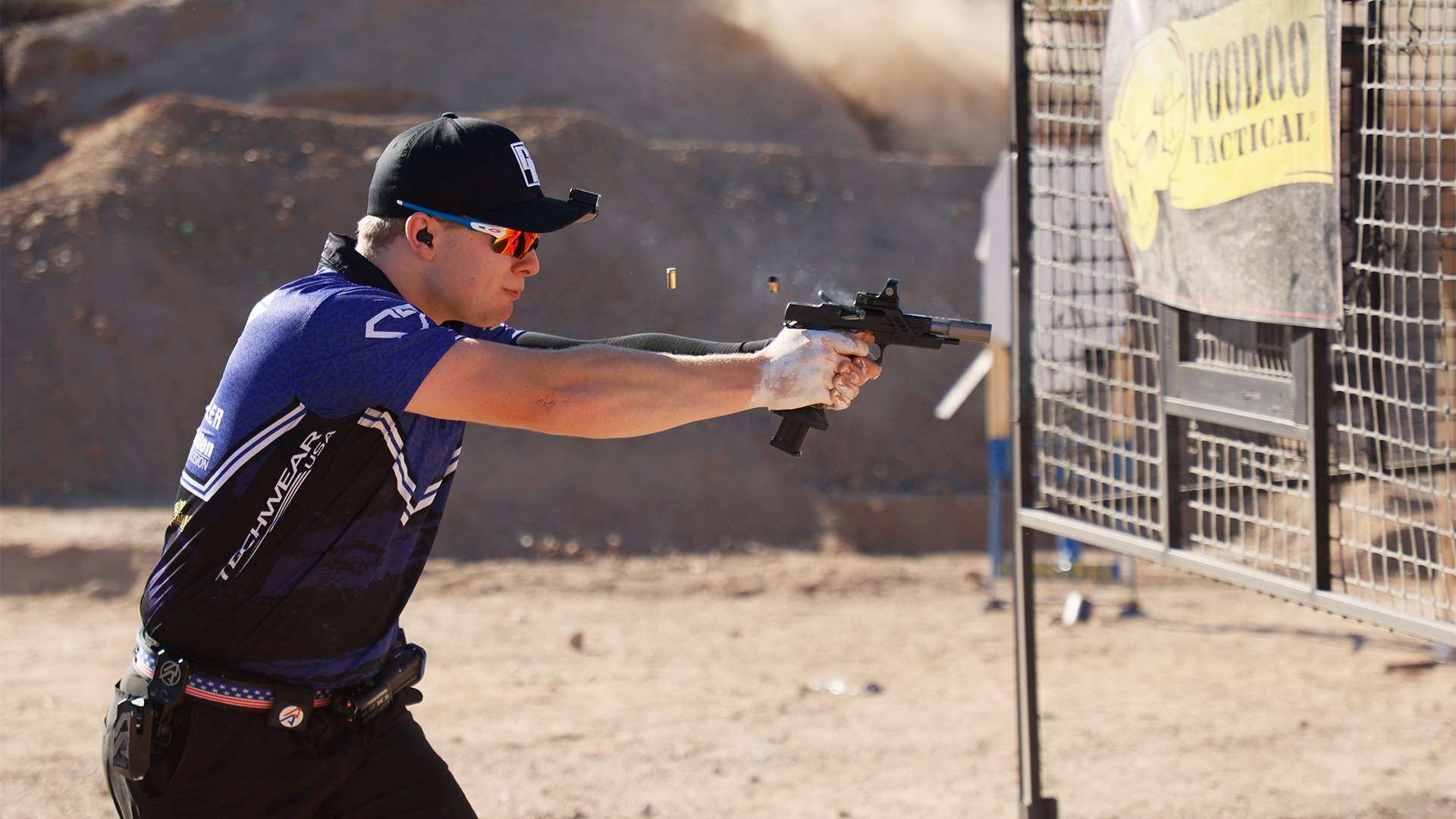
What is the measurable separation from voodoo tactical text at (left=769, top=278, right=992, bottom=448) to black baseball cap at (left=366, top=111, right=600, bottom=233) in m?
0.51

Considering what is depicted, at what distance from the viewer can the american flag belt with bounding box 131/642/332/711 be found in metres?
2.41

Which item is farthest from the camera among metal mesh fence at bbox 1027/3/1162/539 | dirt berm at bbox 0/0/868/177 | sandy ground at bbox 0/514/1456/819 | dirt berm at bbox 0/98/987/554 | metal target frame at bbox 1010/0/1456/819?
dirt berm at bbox 0/0/868/177

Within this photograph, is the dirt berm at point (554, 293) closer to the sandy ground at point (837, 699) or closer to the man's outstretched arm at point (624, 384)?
the sandy ground at point (837, 699)

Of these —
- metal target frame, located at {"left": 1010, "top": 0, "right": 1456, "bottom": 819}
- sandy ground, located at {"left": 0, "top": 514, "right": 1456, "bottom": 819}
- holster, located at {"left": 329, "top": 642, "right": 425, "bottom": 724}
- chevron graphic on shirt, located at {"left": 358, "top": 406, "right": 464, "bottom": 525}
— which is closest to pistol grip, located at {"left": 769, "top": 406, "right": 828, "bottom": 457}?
chevron graphic on shirt, located at {"left": 358, "top": 406, "right": 464, "bottom": 525}

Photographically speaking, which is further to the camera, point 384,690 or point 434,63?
point 434,63

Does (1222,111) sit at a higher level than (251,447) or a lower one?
higher

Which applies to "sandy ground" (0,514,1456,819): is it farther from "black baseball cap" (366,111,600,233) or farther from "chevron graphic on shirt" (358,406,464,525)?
"black baseball cap" (366,111,600,233)

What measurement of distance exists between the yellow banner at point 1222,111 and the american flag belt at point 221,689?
2.67 meters

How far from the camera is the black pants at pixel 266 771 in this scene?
240 cm

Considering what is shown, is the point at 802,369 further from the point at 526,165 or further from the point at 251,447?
the point at 251,447

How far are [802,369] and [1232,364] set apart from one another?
1786 millimetres

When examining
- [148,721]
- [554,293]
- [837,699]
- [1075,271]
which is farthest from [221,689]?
[554,293]

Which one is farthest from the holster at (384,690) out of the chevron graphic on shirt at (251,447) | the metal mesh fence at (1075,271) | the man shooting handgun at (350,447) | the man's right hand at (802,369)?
the metal mesh fence at (1075,271)

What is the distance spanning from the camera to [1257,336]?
3.65 metres
